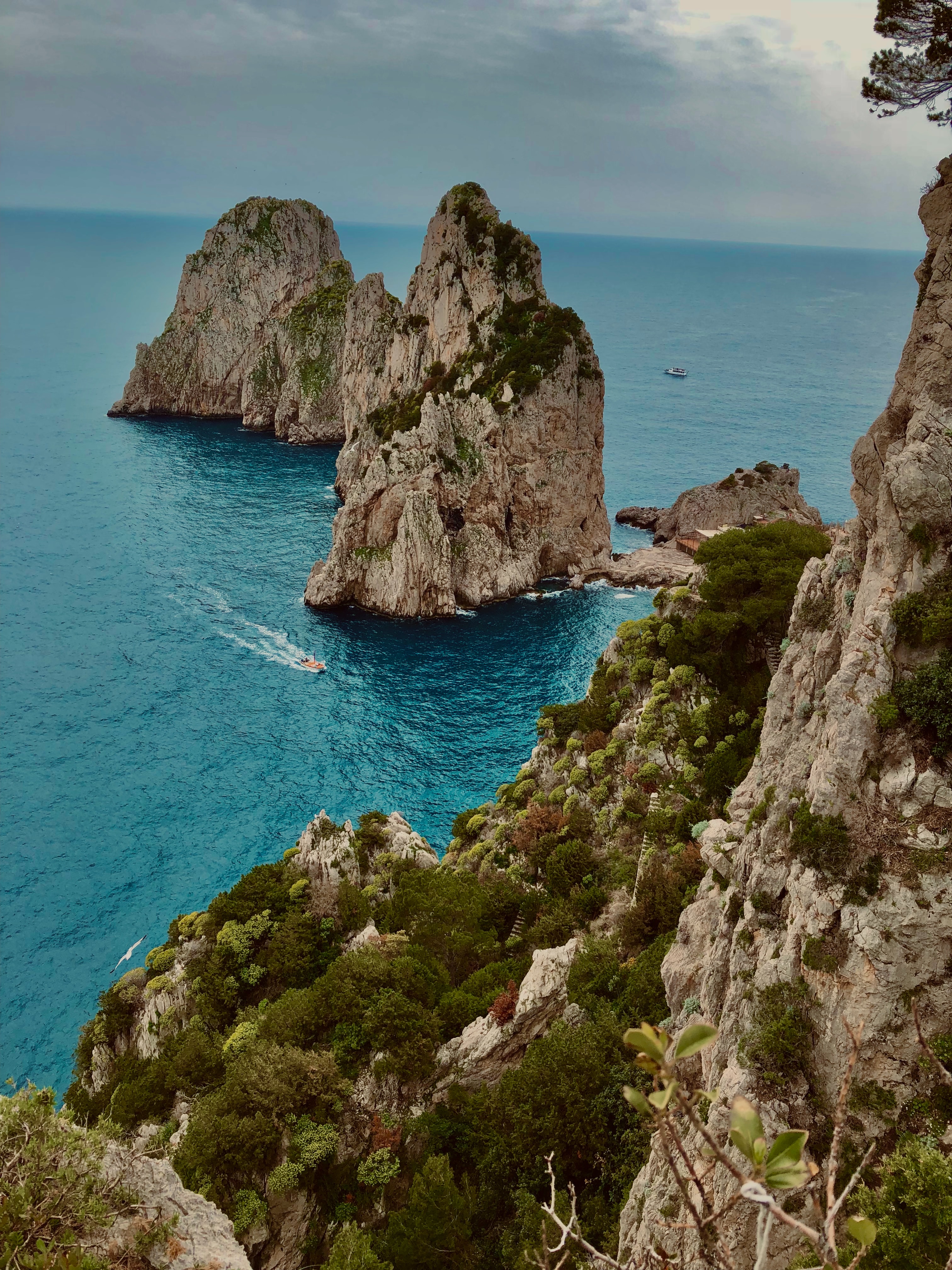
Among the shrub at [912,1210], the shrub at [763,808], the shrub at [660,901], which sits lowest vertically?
the shrub at [660,901]

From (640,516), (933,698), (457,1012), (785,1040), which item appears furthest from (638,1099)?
(640,516)

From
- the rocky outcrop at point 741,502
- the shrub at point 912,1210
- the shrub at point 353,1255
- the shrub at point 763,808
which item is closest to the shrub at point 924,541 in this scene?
the shrub at point 763,808

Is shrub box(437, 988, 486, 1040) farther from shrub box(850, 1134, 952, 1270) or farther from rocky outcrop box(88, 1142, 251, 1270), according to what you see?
shrub box(850, 1134, 952, 1270)

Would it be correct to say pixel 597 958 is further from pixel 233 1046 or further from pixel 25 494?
pixel 25 494

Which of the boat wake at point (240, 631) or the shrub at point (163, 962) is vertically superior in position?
the boat wake at point (240, 631)

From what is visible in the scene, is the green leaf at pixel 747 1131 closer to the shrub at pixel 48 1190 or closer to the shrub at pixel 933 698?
the shrub at pixel 48 1190

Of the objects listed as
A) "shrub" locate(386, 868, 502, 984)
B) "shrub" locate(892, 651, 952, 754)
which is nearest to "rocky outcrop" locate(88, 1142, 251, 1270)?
"shrub" locate(892, 651, 952, 754)

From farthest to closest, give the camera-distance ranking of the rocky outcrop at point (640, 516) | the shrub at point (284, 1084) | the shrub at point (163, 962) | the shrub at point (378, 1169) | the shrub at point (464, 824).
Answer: the rocky outcrop at point (640, 516), the shrub at point (464, 824), the shrub at point (163, 962), the shrub at point (284, 1084), the shrub at point (378, 1169)
